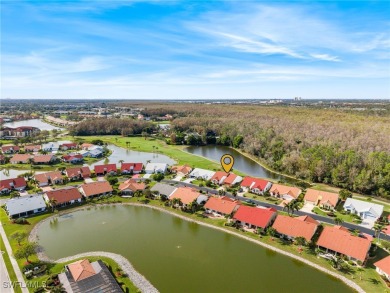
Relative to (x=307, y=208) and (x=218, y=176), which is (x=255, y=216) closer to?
(x=307, y=208)

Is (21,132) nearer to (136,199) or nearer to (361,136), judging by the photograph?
(136,199)

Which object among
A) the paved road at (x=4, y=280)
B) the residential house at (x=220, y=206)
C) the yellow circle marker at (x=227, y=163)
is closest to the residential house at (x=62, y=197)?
the paved road at (x=4, y=280)

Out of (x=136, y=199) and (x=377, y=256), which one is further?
(x=136, y=199)

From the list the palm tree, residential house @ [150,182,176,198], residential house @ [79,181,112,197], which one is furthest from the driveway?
residential house @ [79,181,112,197]

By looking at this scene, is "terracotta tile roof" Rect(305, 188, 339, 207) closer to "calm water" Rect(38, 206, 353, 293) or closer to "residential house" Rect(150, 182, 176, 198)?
"calm water" Rect(38, 206, 353, 293)

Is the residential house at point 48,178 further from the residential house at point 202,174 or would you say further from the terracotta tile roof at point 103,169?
the residential house at point 202,174

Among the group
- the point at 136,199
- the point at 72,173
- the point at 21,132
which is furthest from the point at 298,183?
the point at 21,132

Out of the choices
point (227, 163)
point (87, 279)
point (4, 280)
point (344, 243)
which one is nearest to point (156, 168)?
point (227, 163)
